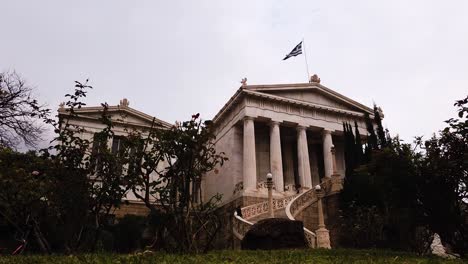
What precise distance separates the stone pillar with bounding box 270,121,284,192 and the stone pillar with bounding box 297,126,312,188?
169cm

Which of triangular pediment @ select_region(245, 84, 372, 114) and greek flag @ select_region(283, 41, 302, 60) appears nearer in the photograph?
triangular pediment @ select_region(245, 84, 372, 114)

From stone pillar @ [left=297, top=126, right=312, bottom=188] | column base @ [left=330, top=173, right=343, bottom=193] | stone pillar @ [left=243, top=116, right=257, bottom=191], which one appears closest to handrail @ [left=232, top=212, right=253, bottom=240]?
column base @ [left=330, top=173, right=343, bottom=193]

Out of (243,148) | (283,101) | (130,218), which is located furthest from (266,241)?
(283,101)

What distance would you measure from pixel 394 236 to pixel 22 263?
576 inches

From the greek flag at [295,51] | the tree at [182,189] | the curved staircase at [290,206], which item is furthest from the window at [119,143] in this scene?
the greek flag at [295,51]

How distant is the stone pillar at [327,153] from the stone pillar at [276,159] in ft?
15.1

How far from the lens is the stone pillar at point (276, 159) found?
30.5m

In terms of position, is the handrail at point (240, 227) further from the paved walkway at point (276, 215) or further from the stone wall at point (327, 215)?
the stone wall at point (327, 215)

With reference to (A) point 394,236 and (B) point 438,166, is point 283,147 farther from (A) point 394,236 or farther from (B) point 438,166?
(B) point 438,166

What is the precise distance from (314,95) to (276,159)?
816 centimetres

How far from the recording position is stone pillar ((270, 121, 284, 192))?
3047cm

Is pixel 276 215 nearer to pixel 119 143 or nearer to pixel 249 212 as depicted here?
pixel 249 212

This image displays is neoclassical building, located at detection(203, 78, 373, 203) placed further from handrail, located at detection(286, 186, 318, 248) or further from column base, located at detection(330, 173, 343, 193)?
column base, located at detection(330, 173, 343, 193)

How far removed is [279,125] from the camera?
33875 mm
